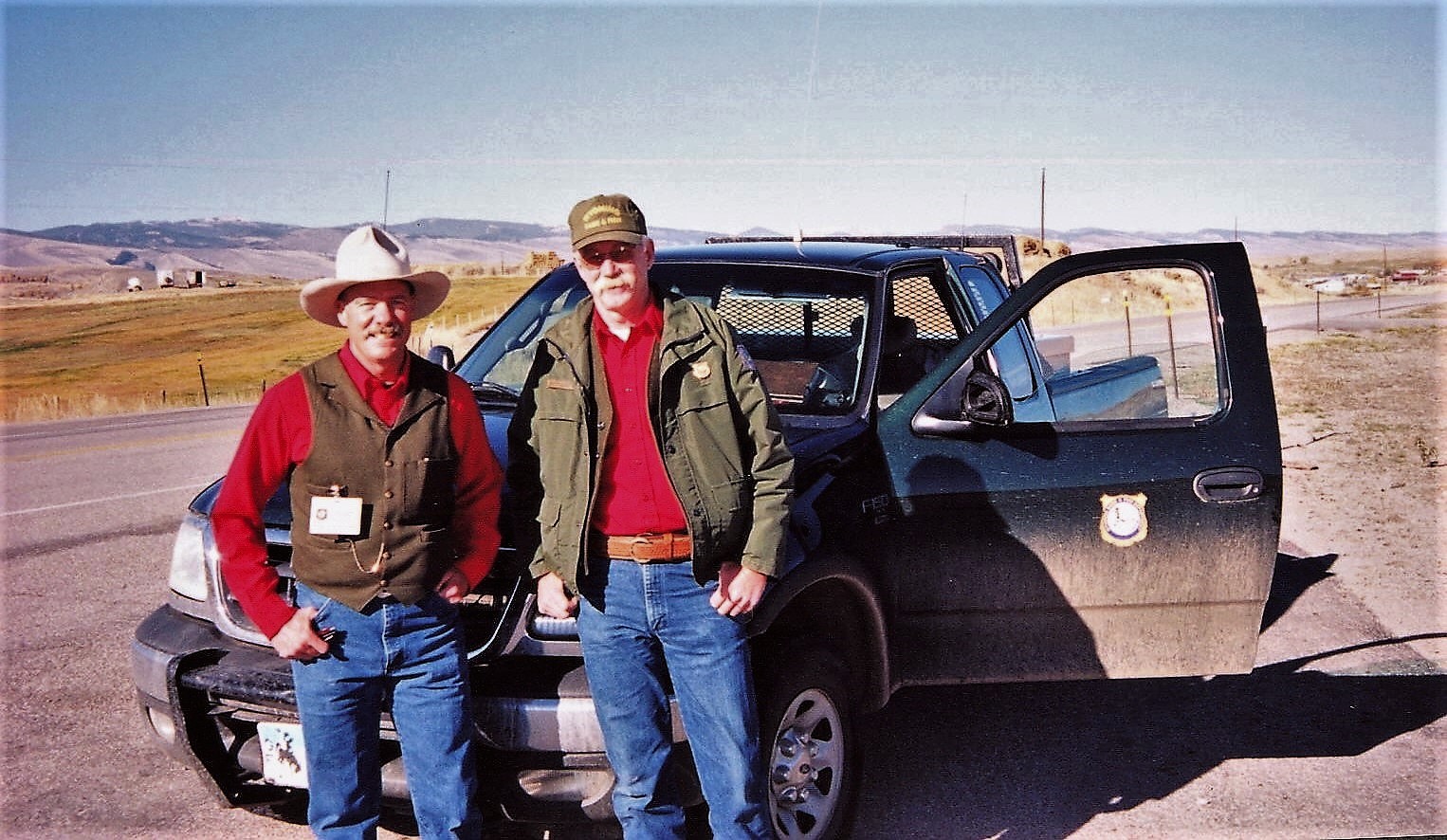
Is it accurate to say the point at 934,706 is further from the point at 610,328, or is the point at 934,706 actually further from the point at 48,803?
the point at 48,803

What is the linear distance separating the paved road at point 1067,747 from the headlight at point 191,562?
92 cm

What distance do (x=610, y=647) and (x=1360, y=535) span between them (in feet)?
25.6

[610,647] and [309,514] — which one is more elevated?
[309,514]

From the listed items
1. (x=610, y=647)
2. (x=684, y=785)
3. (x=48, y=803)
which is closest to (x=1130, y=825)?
(x=684, y=785)

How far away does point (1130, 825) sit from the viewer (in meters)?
4.27

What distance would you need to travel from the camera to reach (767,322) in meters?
5.02

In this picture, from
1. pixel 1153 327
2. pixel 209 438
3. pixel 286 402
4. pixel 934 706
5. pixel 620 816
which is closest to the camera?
pixel 286 402

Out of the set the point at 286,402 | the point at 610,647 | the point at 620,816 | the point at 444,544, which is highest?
the point at 286,402

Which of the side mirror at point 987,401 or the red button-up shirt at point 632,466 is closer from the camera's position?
the red button-up shirt at point 632,466

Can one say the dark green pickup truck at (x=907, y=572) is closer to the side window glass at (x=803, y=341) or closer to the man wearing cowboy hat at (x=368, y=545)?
the side window glass at (x=803, y=341)

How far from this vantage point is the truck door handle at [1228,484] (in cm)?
411

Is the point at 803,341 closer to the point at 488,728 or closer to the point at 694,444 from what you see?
the point at 694,444

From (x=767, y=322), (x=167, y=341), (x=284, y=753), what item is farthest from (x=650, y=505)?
(x=167, y=341)

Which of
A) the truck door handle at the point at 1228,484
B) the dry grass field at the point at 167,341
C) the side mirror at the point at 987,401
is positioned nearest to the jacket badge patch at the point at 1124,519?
the truck door handle at the point at 1228,484
